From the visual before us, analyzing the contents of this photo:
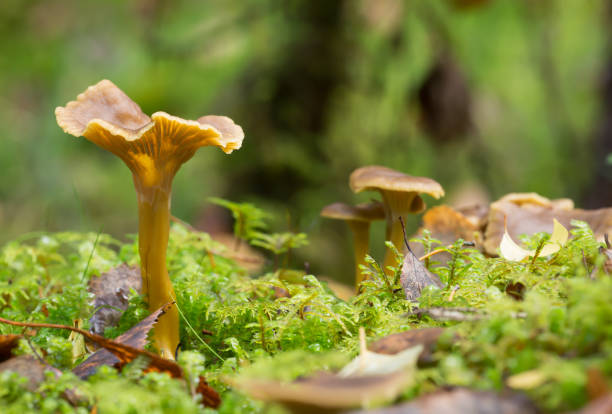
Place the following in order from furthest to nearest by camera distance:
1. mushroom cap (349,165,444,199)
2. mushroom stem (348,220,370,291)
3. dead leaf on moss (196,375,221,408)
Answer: mushroom stem (348,220,370,291), mushroom cap (349,165,444,199), dead leaf on moss (196,375,221,408)

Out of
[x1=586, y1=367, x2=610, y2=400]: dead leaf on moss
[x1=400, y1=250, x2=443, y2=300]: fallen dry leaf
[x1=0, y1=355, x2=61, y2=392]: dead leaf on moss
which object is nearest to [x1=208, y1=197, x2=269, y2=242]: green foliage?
[x1=400, y1=250, x2=443, y2=300]: fallen dry leaf

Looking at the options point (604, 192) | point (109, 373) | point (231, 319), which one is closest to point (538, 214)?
point (231, 319)

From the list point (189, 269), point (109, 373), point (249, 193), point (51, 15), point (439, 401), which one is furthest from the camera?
point (51, 15)

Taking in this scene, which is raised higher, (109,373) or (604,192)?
(604,192)

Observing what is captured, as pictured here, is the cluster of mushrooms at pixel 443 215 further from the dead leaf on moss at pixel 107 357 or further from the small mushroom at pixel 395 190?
the dead leaf on moss at pixel 107 357

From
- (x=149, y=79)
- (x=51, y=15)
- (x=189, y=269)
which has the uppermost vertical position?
(x=51, y=15)

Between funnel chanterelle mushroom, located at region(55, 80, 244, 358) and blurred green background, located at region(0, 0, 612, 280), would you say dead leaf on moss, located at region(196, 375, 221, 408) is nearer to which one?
A: funnel chanterelle mushroom, located at region(55, 80, 244, 358)

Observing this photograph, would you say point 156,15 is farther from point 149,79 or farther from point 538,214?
point 538,214
